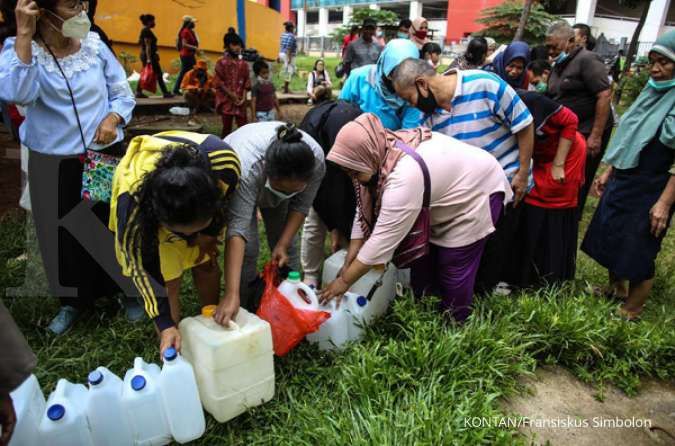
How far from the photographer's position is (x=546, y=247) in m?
3.20

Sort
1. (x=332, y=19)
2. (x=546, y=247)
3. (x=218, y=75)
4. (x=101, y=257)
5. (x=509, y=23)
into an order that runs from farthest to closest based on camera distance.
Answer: (x=332, y=19) < (x=509, y=23) < (x=218, y=75) < (x=546, y=247) < (x=101, y=257)

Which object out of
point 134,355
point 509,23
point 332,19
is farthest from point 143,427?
point 332,19

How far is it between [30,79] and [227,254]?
48.9 inches

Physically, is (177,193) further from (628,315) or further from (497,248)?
(628,315)

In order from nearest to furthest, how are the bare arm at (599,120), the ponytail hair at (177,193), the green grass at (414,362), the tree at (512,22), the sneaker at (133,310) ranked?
the ponytail hair at (177,193) < the green grass at (414,362) < the sneaker at (133,310) < the bare arm at (599,120) < the tree at (512,22)

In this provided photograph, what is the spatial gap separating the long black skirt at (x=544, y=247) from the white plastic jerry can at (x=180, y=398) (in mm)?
2393

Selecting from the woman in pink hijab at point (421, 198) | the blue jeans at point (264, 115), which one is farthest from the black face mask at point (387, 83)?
the blue jeans at point (264, 115)

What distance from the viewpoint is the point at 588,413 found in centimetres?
212

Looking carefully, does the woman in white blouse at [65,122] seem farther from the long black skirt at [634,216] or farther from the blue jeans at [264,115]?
the blue jeans at [264,115]

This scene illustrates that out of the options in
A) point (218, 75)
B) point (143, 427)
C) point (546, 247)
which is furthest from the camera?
point (218, 75)

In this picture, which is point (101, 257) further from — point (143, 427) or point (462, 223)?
point (462, 223)

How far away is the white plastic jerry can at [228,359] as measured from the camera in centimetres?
197

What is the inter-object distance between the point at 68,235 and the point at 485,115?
8.36 feet

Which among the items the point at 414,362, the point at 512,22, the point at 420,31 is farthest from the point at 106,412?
the point at 512,22
